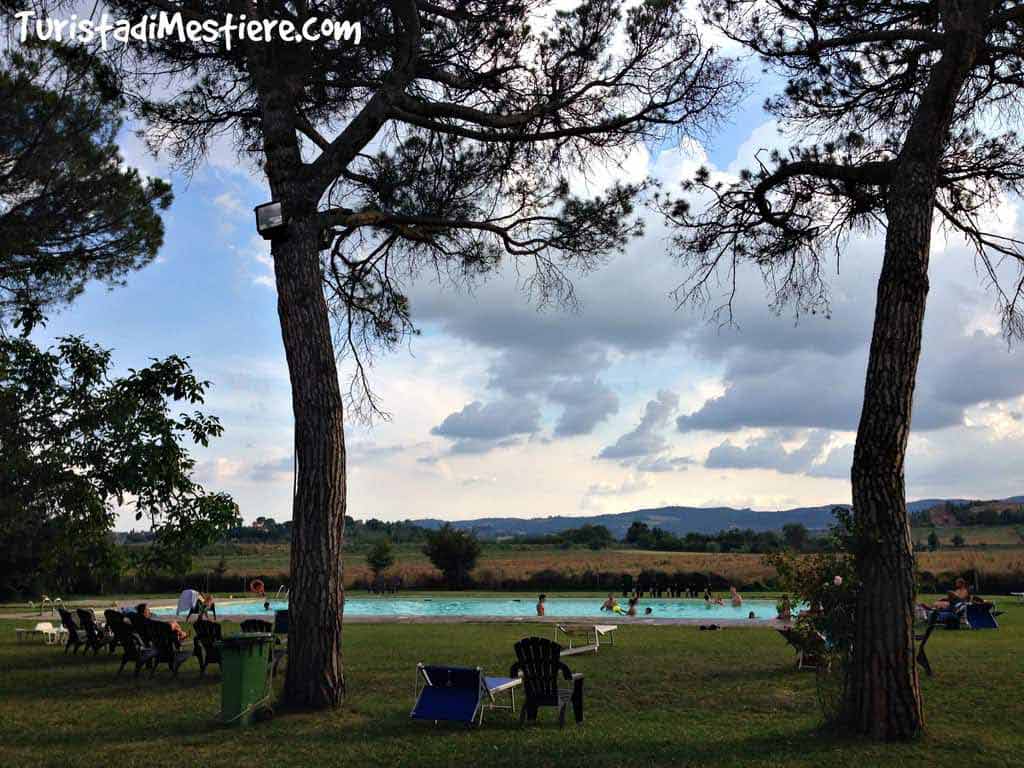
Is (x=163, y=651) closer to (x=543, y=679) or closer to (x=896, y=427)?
(x=543, y=679)

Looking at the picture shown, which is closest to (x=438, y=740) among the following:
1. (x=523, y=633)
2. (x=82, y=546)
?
(x=82, y=546)

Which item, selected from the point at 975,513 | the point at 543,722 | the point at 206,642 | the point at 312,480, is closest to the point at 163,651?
the point at 206,642

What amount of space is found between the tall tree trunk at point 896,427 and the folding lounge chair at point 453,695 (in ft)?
9.42

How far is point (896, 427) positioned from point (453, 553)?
95.9 ft

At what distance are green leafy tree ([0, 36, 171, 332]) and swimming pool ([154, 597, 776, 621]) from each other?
43.6 ft

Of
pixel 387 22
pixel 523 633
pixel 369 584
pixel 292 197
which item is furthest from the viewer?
pixel 369 584

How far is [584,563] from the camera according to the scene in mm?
46438

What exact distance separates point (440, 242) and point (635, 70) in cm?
334

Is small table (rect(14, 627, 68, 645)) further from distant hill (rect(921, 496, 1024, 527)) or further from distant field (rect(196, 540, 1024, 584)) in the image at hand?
distant hill (rect(921, 496, 1024, 527))

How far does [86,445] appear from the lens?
9320 millimetres

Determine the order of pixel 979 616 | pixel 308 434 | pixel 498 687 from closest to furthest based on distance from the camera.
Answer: pixel 498 687 → pixel 308 434 → pixel 979 616

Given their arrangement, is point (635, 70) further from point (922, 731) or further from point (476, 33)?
point (922, 731)

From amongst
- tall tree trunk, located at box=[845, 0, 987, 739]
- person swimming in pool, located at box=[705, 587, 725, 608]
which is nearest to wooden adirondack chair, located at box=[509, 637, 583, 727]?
tall tree trunk, located at box=[845, 0, 987, 739]

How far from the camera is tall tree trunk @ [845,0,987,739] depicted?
260 inches
